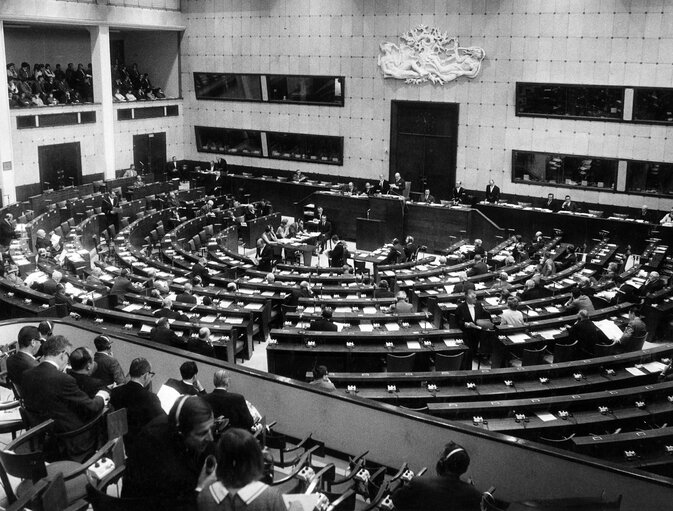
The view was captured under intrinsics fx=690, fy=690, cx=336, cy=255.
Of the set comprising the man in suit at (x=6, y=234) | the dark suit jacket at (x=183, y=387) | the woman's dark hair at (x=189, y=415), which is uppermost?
the woman's dark hair at (x=189, y=415)

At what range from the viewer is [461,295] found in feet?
45.5

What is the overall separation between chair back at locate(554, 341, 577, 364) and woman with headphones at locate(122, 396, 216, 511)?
840 centimetres

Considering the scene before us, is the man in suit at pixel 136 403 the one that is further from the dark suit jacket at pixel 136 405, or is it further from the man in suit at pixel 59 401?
the man in suit at pixel 59 401

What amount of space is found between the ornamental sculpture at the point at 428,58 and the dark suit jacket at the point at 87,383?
19.5m

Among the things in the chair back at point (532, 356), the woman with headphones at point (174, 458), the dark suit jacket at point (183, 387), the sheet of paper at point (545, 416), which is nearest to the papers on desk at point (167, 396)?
the dark suit jacket at point (183, 387)

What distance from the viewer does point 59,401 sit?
5.73 m

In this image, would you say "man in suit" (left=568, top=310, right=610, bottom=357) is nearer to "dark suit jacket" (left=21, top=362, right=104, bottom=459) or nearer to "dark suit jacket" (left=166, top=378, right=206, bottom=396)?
"dark suit jacket" (left=166, top=378, right=206, bottom=396)

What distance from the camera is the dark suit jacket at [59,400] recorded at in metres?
5.73

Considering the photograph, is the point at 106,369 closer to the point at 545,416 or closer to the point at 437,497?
the point at 437,497

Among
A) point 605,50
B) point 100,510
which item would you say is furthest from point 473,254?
point 100,510

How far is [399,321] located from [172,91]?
2130 cm

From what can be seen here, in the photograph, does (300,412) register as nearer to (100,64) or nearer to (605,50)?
(605,50)

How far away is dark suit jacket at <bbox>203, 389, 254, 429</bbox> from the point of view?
18.4ft

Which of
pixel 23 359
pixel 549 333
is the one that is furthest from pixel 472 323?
pixel 23 359
